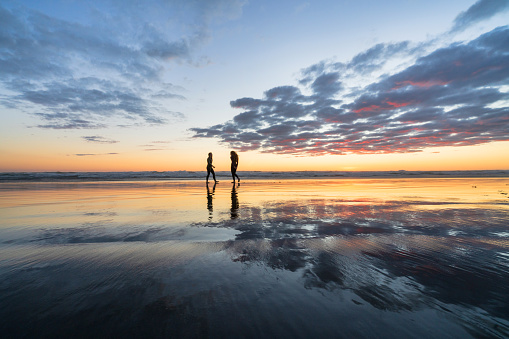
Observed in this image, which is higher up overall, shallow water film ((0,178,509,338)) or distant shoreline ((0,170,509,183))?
distant shoreline ((0,170,509,183))

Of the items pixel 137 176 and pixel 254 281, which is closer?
pixel 254 281

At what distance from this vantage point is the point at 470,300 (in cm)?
197

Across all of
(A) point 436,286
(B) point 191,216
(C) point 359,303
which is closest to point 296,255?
(C) point 359,303

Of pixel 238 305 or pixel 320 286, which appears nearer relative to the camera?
pixel 238 305

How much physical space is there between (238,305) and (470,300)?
6.36 feet

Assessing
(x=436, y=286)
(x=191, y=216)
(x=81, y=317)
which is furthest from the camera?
(x=191, y=216)

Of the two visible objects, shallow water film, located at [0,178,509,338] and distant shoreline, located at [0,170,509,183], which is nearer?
shallow water film, located at [0,178,509,338]

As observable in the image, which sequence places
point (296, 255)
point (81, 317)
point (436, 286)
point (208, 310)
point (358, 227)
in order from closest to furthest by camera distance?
point (81, 317)
point (208, 310)
point (436, 286)
point (296, 255)
point (358, 227)

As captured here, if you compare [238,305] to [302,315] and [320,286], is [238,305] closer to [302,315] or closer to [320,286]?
[302,315]

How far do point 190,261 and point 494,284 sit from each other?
3110 millimetres

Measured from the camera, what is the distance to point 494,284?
2260 mm

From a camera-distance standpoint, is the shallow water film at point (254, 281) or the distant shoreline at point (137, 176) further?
the distant shoreline at point (137, 176)

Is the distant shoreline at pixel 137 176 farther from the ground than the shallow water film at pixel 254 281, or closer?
farther from the ground

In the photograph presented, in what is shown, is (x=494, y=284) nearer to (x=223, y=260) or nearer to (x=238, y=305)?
(x=238, y=305)
